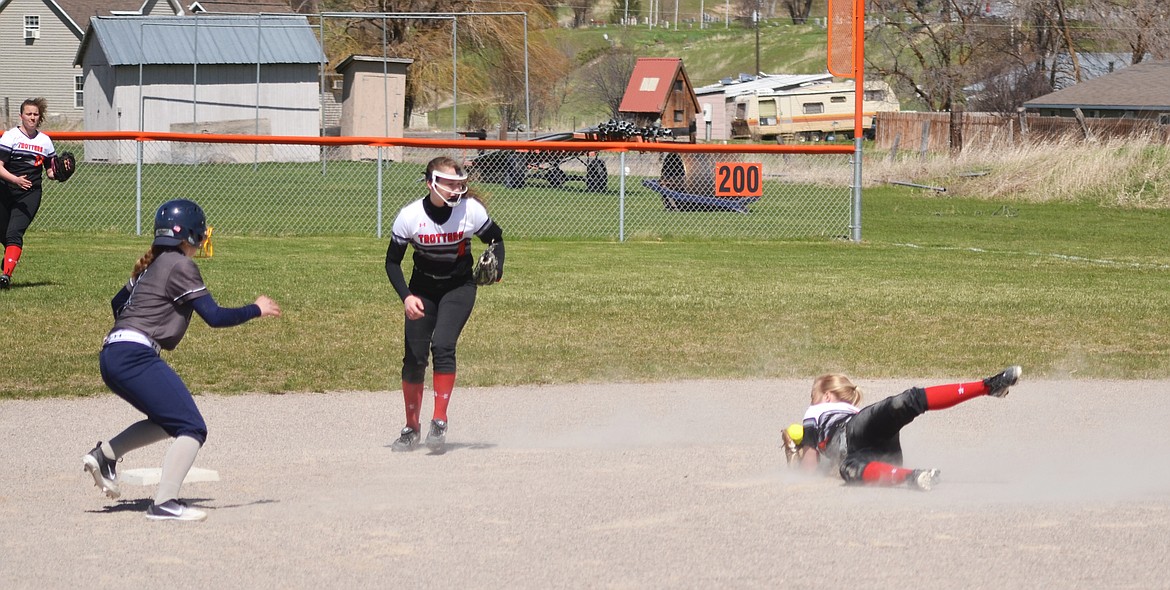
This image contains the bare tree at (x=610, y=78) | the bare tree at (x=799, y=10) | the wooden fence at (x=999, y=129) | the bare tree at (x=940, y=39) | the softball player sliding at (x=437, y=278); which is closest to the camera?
the softball player sliding at (x=437, y=278)

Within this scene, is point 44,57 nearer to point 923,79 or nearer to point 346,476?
point 923,79

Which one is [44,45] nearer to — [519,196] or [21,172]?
[519,196]

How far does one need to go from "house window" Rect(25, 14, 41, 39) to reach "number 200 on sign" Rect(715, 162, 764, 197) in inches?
1831

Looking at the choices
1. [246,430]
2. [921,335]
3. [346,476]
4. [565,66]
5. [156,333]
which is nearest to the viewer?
[156,333]

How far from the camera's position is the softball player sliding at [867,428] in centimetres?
626

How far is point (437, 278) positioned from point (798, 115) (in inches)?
2419

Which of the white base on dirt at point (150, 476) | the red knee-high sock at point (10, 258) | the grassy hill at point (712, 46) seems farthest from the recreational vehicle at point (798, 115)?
the white base on dirt at point (150, 476)

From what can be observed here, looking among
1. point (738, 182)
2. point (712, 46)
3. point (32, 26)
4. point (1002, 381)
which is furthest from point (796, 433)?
point (712, 46)

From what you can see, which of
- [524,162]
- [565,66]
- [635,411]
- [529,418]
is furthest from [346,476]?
[565,66]

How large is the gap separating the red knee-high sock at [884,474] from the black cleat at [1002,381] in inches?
24.4

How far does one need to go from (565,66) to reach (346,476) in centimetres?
4972

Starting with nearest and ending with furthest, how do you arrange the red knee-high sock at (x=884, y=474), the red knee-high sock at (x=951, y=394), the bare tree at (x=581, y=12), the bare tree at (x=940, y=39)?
the red knee-high sock at (x=951, y=394) < the red knee-high sock at (x=884, y=474) < the bare tree at (x=940, y=39) < the bare tree at (x=581, y=12)

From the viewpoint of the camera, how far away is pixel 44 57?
5812 centimetres

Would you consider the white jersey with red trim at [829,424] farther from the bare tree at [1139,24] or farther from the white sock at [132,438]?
the bare tree at [1139,24]
